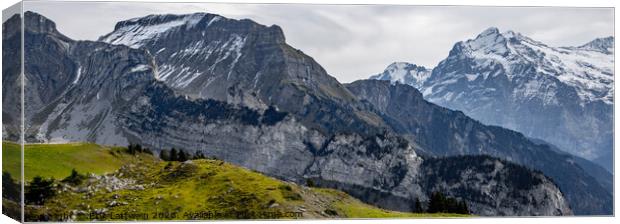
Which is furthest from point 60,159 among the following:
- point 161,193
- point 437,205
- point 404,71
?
point 404,71

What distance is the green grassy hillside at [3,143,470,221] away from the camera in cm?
7406

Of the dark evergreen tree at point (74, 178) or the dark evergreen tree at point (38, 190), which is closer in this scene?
the dark evergreen tree at point (38, 190)

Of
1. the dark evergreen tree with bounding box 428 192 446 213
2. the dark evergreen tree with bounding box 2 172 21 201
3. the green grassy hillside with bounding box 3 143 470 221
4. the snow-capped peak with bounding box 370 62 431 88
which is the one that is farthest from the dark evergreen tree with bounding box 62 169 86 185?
the snow-capped peak with bounding box 370 62 431 88

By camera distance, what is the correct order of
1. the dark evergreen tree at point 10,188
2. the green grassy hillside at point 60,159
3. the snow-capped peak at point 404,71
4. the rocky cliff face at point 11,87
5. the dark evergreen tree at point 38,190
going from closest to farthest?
the dark evergreen tree at point 10,188 → the green grassy hillside at point 60,159 → the rocky cliff face at point 11,87 → the dark evergreen tree at point 38,190 → the snow-capped peak at point 404,71

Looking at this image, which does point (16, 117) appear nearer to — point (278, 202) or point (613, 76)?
point (278, 202)

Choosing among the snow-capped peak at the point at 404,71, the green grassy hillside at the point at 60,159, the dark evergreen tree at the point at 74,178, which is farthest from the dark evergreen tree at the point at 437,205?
the dark evergreen tree at the point at 74,178

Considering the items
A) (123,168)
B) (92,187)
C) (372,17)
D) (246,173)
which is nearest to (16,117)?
(92,187)

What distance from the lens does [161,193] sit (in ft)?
264

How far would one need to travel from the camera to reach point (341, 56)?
119438 mm

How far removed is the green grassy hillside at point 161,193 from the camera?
74.1 meters

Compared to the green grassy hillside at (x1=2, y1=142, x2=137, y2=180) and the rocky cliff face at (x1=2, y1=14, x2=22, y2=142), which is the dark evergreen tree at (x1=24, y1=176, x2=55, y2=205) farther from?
the rocky cliff face at (x1=2, y1=14, x2=22, y2=142)

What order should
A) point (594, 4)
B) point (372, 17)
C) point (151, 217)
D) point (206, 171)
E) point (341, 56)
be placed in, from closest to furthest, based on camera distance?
point (151, 217) < point (594, 4) < point (206, 171) < point (372, 17) < point (341, 56)

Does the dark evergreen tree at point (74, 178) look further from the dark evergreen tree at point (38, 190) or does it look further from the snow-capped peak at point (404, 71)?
the snow-capped peak at point (404, 71)

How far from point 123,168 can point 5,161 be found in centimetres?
1889
